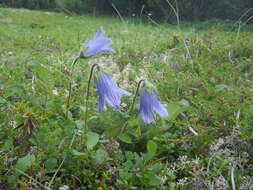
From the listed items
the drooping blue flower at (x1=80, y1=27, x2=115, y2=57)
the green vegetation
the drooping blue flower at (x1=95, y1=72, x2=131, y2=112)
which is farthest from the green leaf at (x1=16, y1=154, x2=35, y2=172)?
the drooping blue flower at (x1=80, y1=27, x2=115, y2=57)

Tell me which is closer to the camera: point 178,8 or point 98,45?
point 98,45

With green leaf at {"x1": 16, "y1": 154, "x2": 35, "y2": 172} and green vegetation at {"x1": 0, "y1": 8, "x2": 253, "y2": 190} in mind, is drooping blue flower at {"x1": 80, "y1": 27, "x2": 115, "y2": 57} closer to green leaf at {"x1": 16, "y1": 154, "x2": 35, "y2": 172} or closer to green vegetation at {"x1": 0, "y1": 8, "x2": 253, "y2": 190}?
green vegetation at {"x1": 0, "y1": 8, "x2": 253, "y2": 190}

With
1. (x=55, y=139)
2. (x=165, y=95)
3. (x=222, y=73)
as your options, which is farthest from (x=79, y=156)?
(x=222, y=73)

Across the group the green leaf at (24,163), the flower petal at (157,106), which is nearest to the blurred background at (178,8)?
the flower petal at (157,106)

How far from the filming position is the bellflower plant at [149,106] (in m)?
1.30

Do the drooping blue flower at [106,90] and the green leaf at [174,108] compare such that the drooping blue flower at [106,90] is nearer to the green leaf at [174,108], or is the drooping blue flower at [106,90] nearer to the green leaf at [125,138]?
the green leaf at [125,138]

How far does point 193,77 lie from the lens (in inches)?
87.7

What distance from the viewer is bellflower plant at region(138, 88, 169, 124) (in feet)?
4.28

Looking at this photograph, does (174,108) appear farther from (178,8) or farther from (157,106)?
(178,8)

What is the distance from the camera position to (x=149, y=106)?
4.31 feet

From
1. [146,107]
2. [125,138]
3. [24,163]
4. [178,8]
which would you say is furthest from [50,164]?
[178,8]

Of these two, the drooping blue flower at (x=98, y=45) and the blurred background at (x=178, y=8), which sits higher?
the blurred background at (x=178, y=8)

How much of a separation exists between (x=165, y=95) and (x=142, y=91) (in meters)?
0.71

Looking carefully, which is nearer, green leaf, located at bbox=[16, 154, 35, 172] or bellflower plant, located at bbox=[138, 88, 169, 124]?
green leaf, located at bbox=[16, 154, 35, 172]
